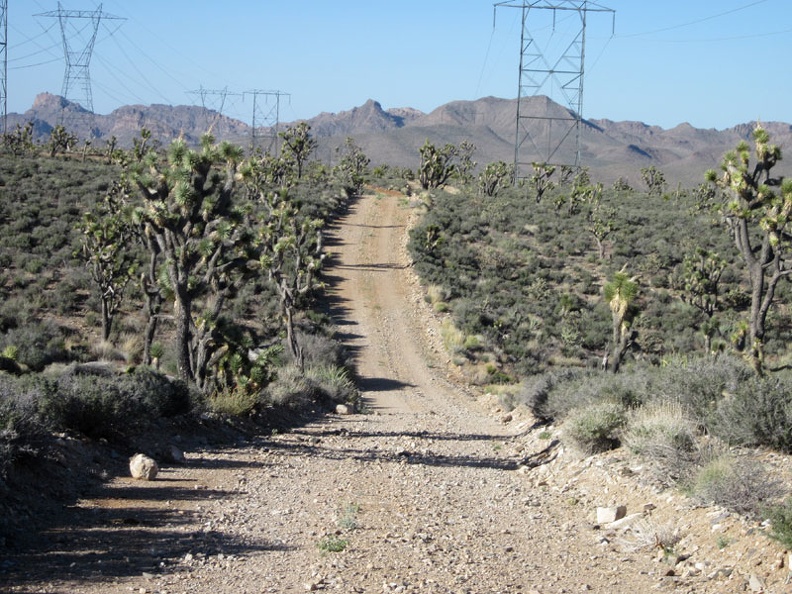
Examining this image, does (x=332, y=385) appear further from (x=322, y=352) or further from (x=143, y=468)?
(x=143, y=468)

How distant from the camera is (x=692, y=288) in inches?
1371

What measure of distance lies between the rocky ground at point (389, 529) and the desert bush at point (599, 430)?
0.33 meters

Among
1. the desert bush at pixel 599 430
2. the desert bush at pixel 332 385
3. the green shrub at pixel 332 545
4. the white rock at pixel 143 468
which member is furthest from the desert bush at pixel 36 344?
the green shrub at pixel 332 545

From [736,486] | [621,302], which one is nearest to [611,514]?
[736,486]

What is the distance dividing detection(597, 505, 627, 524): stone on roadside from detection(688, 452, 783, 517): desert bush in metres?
0.85

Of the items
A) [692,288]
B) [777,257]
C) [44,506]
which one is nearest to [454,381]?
[692,288]

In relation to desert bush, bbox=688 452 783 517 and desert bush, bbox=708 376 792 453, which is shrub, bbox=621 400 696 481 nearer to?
desert bush, bbox=708 376 792 453

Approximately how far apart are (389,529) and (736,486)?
11.2 ft

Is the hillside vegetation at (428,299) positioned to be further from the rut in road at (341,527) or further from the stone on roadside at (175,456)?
the rut in road at (341,527)

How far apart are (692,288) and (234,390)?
2473cm

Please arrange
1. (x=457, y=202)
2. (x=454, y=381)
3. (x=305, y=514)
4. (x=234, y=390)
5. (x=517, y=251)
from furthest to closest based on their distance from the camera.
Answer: (x=457, y=202) < (x=517, y=251) < (x=454, y=381) < (x=234, y=390) < (x=305, y=514)

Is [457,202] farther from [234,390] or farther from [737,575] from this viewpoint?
[737,575]

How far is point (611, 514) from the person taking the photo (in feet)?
29.3

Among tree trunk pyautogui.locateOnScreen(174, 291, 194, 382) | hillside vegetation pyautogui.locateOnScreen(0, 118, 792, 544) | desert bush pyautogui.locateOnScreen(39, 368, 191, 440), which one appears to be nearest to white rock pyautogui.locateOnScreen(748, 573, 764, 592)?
hillside vegetation pyautogui.locateOnScreen(0, 118, 792, 544)
